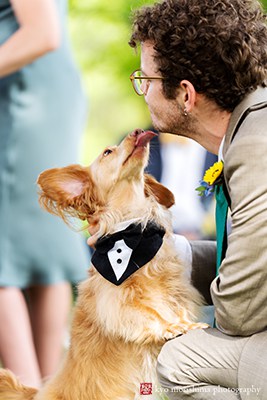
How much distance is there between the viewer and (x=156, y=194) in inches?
121

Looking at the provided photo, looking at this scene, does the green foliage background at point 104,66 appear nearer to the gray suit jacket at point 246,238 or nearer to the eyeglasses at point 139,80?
the eyeglasses at point 139,80

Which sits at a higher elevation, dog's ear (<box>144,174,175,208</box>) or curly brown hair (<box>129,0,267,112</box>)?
curly brown hair (<box>129,0,267,112</box>)

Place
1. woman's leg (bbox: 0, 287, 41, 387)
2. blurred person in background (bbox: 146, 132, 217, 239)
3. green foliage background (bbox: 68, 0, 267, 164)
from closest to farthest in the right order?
woman's leg (bbox: 0, 287, 41, 387) < green foliage background (bbox: 68, 0, 267, 164) < blurred person in background (bbox: 146, 132, 217, 239)

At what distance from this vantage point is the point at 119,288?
284cm

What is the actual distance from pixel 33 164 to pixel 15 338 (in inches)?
30.4

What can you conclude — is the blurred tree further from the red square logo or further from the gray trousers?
the gray trousers

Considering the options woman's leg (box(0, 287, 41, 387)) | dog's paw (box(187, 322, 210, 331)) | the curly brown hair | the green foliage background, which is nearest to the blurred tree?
the green foliage background

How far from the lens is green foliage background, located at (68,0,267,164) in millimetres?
5020

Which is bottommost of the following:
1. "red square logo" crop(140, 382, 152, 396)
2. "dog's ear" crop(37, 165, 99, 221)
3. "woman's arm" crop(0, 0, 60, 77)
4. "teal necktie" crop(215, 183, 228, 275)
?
"red square logo" crop(140, 382, 152, 396)

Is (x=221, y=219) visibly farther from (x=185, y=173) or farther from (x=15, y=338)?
(x=185, y=173)

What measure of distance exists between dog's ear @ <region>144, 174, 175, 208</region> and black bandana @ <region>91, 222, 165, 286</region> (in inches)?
6.8

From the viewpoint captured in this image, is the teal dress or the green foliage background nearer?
the teal dress

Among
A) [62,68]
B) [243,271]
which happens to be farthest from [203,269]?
[62,68]

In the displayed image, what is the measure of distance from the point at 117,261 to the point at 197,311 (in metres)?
0.35
